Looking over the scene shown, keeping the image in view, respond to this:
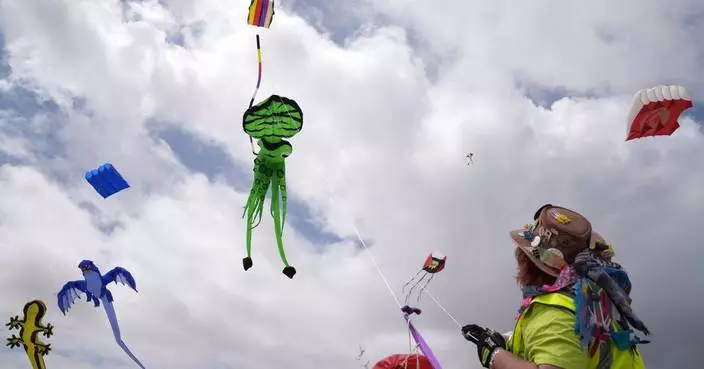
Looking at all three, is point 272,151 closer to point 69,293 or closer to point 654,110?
point 69,293

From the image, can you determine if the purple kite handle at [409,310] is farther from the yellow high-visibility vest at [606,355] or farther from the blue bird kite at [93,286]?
the blue bird kite at [93,286]

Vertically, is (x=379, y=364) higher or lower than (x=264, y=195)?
lower

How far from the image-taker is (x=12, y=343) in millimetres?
13617

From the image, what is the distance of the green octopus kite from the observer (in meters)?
11.1

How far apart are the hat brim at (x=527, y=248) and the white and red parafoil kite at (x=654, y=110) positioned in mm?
10848

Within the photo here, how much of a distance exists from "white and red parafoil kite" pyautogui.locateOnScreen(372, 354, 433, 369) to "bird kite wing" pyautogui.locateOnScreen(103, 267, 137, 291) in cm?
819

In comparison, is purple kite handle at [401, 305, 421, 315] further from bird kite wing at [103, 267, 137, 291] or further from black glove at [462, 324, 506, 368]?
bird kite wing at [103, 267, 137, 291]

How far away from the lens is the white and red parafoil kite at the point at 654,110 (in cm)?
1391

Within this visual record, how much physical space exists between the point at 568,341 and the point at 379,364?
6.43m

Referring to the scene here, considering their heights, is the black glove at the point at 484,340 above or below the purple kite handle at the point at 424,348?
below

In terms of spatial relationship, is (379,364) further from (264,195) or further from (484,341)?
(484,341)

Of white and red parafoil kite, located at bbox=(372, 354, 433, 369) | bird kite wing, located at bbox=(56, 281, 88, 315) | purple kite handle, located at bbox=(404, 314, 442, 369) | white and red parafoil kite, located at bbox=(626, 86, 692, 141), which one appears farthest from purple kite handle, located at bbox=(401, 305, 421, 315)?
bird kite wing, located at bbox=(56, 281, 88, 315)

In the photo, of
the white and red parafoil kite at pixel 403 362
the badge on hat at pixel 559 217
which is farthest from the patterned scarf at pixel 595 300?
the white and red parafoil kite at pixel 403 362

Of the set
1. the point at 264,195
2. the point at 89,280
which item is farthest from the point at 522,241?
the point at 89,280
